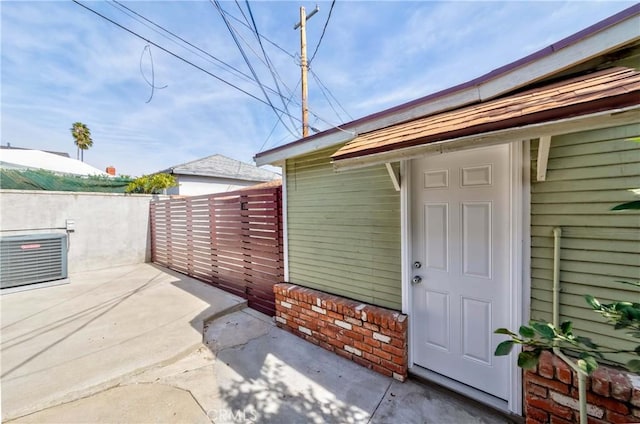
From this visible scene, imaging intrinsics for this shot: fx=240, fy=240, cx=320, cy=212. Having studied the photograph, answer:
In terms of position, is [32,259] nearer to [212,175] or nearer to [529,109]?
[212,175]

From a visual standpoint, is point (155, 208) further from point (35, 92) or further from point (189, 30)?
point (189, 30)

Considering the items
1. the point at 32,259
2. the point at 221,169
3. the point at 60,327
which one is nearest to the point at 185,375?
the point at 60,327

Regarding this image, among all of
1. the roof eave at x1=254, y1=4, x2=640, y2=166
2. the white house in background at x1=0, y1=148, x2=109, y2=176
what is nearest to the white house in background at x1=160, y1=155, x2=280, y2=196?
the white house in background at x1=0, y1=148, x2=109, y2=176

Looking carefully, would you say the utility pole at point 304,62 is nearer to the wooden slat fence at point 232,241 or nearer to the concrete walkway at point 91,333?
the wooden slat fence at point 232,241

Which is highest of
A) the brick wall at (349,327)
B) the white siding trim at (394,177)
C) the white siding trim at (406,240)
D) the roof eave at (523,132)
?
the roof eave at (523,132)

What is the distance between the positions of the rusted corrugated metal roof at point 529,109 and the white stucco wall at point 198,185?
971 cm

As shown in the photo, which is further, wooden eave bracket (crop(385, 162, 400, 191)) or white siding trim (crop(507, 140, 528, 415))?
wooden eave bracket (crop(385, 162, 400, 191))

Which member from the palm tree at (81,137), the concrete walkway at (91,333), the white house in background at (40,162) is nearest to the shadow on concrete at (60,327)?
the concrete walkway at (91,333)

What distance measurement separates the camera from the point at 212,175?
10844 millimetres

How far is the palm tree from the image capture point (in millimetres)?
23377

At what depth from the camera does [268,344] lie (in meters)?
3.16

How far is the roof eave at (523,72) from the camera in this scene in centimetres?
141

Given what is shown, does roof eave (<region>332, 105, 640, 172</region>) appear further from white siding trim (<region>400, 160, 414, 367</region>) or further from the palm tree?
the palm tree

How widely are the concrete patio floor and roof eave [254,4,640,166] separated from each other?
260 cm
